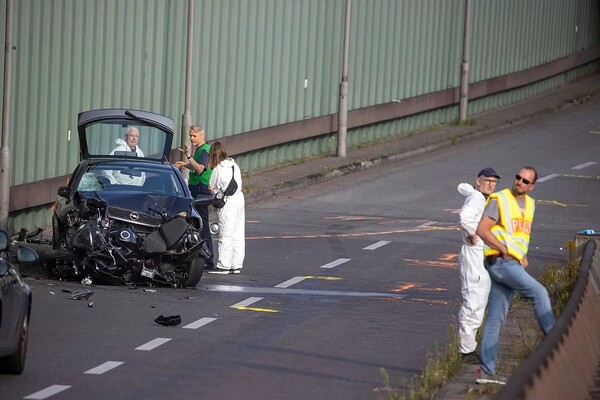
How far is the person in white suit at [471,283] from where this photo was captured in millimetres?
12938

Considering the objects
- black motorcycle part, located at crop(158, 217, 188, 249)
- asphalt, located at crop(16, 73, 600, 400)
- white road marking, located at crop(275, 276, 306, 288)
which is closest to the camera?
black motorcycle part, located at crop(158, 217, 188, 249)

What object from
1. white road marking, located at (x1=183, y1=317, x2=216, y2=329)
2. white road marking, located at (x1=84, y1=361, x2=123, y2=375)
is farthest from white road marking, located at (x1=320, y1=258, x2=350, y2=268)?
white road marking, located at (x1=84, y1=361, x2=123, y2=375)

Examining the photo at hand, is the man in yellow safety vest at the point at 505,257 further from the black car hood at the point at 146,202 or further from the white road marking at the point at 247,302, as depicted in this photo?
the black car hood at the point at 146,202

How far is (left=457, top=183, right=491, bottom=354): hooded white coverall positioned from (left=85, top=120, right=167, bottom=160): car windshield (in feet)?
23.7

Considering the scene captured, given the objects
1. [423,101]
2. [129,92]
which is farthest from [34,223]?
[423,101]

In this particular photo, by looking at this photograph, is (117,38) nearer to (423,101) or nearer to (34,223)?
(34,223)

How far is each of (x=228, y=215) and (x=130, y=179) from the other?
150 centimetres

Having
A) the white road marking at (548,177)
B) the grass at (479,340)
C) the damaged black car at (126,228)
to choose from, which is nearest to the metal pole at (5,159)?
the damaged black car at (126,228)

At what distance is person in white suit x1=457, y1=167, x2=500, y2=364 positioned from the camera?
509 inches

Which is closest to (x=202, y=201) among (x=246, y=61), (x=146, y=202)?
(x=146, y=202)

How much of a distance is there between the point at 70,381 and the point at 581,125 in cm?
3400

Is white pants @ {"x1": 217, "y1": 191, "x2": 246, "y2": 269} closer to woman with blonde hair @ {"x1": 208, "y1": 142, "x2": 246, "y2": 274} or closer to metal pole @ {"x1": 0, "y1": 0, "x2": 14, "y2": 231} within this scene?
woman with blonde hair @ {"x1": 208, "y1": 142, "x2": 246, "y2": 274}

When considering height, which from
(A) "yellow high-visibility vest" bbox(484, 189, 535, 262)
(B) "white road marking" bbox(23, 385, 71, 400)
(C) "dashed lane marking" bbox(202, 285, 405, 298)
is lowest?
(B) "white road marking" bbox(23, 385, 71, 400)

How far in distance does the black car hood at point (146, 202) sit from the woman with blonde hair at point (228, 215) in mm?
1319
